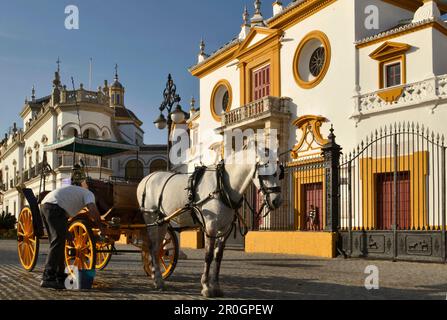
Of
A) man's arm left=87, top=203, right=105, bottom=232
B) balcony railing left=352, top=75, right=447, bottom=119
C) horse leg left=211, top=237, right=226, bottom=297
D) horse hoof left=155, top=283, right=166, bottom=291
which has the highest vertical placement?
balcony railing left=352, top=75, right=447, bottom=119

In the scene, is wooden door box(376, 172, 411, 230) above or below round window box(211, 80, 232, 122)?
below

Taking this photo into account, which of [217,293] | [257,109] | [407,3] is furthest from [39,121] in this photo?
[217,293]

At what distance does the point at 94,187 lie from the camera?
9.12m

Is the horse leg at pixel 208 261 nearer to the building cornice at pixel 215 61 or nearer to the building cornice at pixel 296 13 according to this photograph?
the building cornice at pixel 296 13

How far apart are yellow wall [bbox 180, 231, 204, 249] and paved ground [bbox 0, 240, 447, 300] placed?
848 centimetres

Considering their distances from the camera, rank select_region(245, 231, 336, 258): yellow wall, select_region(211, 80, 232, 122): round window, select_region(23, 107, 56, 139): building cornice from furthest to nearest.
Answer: select_region(23, 107, 56, 139): building cornice < select_region(211, 80, 232, 122): round window < select_region(245, 231, 336, 258): yellow wall

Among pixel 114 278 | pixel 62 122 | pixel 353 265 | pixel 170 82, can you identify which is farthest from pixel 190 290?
pixel 62 122

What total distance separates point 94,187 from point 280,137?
568 inches

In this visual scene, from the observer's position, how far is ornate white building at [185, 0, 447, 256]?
1683cm

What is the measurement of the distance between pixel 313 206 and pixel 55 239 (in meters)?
14.2

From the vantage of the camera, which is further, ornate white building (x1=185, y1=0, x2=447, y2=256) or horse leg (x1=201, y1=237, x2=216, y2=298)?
ornate white building (x1=185, y1=0, x2=447, y2=256)

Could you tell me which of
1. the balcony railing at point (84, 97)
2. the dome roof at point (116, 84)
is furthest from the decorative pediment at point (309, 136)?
the dome roof at point (116, 84)

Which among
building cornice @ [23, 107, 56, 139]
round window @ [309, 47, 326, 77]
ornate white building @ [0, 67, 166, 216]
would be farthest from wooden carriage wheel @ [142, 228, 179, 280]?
building cornice @ [23, 107, 56, 139]

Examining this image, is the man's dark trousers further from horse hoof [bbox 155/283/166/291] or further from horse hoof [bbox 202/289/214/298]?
horse hoof [bbox 202/289/214/298]
